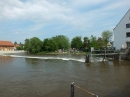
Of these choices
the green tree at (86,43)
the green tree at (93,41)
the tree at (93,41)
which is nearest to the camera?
the green tree at (93,41)

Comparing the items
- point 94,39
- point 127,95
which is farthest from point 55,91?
point 94,39

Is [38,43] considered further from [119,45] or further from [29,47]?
[119,45]

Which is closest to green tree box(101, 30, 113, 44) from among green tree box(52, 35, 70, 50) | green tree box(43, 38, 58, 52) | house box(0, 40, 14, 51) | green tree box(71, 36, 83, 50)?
green tree box(71, 36, 83, 50)

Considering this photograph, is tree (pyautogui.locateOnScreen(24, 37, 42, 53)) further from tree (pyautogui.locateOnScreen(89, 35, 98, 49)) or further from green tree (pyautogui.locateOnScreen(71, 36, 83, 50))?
tree (pyautogui.locateOnScreen(89, 35, 98, 49))

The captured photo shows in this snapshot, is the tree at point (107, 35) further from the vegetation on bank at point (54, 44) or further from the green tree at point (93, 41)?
the green tree at point (93, 41)

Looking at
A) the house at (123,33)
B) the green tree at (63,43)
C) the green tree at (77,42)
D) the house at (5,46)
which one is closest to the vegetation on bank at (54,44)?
the green tree at (77,42)

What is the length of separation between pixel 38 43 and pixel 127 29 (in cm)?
5487

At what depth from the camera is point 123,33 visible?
35938 mm

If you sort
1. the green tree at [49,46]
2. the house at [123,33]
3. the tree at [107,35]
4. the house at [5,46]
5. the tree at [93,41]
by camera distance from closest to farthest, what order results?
the house at [123,33]
the tree at [93,41]
the tree at [107,35]
the green tree at [49,46]
the house at [5,46]

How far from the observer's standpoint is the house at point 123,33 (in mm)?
35094

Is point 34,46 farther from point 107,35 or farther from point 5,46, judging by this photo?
point 107,35

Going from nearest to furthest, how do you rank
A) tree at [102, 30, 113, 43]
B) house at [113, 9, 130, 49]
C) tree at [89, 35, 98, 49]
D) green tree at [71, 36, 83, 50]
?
house at [113, 9, 130, 49], tree at [89, 35, 98, 49], tree at [102, 30, 113, 43], green tree at [71, 36, 83, 50]

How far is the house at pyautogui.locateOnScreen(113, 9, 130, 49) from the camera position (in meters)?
35.1

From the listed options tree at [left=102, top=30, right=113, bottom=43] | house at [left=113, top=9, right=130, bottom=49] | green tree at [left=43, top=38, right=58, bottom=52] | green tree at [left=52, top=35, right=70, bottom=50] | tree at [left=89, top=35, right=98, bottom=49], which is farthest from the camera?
green tree at [left=52, top=35, right=70, bottom=50]
